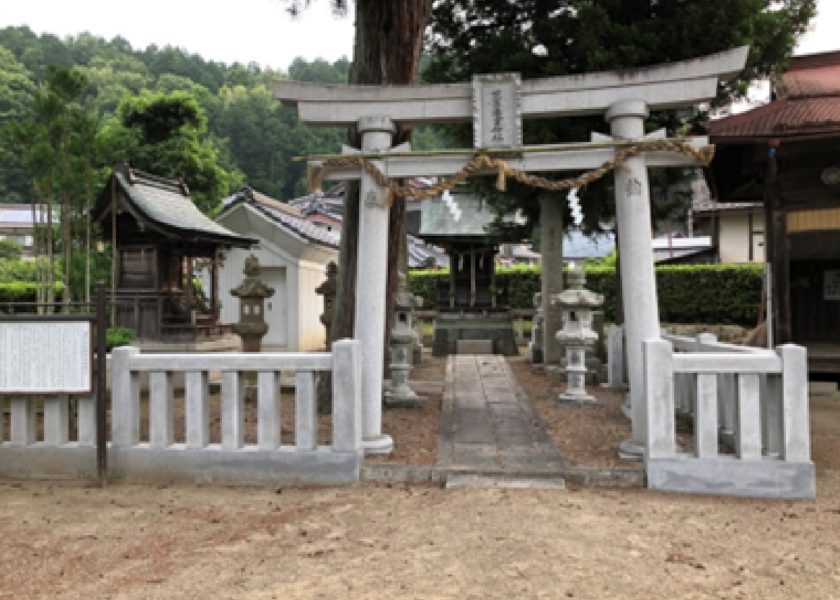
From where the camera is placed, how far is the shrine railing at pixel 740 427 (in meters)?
4.74

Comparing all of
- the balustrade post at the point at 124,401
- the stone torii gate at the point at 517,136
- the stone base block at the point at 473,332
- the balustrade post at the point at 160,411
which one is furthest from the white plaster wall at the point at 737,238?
the balustrade post at the point at 124,401

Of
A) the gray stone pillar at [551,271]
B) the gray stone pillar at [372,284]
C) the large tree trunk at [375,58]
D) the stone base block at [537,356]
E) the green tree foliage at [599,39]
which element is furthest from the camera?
the stone base block at [537,356]

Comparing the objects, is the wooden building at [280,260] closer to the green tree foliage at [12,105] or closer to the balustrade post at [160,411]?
the balustrade post at [160,411]

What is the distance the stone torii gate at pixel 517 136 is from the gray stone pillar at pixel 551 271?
6664 mm

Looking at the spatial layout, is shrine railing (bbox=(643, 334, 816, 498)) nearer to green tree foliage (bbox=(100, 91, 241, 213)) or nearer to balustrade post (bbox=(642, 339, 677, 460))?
balustrade post (bbox=(642, 339, 677, 460))

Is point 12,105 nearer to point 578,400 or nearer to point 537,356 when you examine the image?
point 537,356

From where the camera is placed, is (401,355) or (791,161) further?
(401,355)

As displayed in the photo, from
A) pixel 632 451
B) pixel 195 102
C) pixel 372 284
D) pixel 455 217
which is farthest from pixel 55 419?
pixel 195 102

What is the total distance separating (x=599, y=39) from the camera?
32.0 feet

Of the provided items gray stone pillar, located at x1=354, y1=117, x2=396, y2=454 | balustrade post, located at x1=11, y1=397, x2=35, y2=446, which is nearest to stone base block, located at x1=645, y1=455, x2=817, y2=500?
gray stone pillar, located at x1=354, y1=117, x2=396, y2=454

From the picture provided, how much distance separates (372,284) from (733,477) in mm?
3472

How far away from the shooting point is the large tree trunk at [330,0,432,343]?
7512mm

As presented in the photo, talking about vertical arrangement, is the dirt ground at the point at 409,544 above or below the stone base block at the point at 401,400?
below

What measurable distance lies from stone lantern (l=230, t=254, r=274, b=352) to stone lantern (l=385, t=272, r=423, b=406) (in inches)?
104
